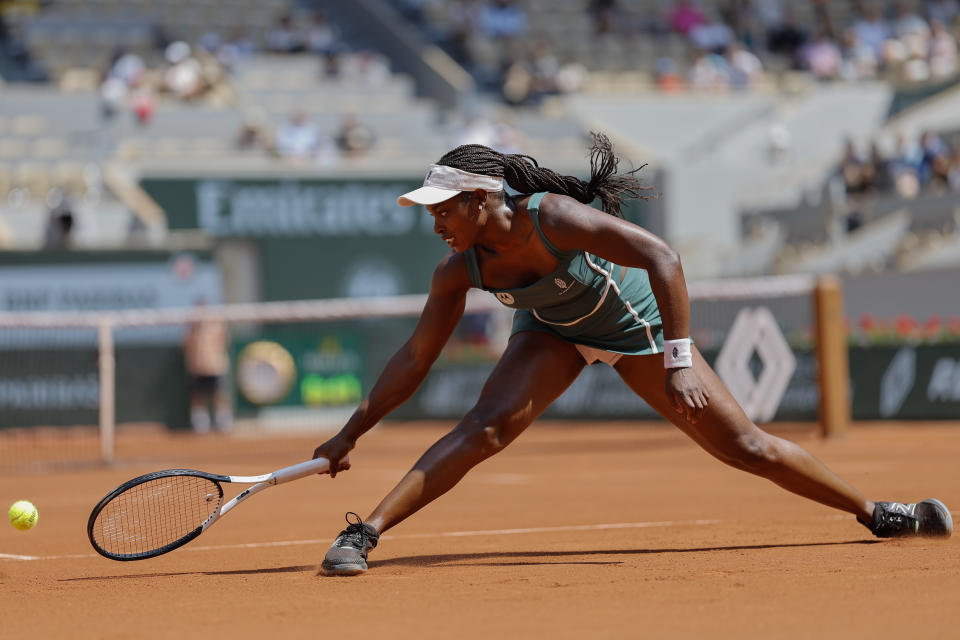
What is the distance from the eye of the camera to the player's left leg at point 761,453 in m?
6.21

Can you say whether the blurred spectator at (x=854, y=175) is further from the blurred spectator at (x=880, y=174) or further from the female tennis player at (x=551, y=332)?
the female tennis player at (x=551, y=332)

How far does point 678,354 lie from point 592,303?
671 millimetres

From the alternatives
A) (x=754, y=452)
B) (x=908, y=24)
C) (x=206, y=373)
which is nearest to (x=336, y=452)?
(x=754, y=452)

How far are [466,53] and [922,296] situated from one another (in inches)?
446

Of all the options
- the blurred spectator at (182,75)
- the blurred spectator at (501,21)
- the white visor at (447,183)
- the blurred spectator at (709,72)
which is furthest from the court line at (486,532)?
the blurred spectator at (501,21)

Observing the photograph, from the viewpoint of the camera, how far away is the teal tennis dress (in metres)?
6.24

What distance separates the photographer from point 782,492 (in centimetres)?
1016

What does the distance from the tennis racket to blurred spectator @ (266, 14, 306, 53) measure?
2272 centimetres

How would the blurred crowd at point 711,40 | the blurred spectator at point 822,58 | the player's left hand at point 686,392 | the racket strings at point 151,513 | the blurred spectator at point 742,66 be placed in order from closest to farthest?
the player's left hand at point 686,392 < the racket strings at point 151,513 < the blurred crowd at point 711,40 < the blurred spectator at point 742,66 < the blurred spectator at point 822,58

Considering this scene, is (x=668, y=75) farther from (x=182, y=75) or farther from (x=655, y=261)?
(x=655, y=261)

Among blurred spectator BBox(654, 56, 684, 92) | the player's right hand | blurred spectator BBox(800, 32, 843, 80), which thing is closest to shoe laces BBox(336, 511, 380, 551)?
the player's right hand

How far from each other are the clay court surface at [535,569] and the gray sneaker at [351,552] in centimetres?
6

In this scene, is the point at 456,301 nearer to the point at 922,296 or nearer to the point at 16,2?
the point at 922,296

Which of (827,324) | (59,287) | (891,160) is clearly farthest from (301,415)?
(891,160)
